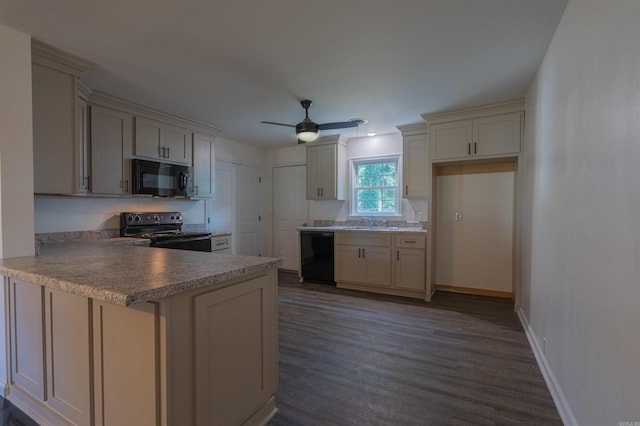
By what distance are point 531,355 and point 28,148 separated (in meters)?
4.16

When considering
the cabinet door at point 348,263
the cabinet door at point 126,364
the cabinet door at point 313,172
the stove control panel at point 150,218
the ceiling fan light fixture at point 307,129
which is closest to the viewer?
the cabinet door at point 126,364

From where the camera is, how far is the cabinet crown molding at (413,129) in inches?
169

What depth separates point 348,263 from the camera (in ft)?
15.1

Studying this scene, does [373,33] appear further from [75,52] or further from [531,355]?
[531,355]

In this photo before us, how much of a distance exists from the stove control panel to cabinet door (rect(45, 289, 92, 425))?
2267mm

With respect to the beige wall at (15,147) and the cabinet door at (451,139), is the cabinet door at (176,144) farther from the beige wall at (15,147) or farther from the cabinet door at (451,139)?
the cabinet door at (451,139)

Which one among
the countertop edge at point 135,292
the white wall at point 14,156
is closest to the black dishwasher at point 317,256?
the countertop edge at point 135,292

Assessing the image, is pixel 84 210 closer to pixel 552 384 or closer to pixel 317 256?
pixel 317 256

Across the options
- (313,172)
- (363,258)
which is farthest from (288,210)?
(363,258)

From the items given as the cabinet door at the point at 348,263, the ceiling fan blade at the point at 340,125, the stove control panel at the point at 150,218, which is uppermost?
the ceiling fan blade at the point at 340,125

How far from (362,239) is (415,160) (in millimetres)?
1410

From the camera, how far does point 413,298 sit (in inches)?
163

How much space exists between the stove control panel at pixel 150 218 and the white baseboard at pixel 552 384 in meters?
4.34

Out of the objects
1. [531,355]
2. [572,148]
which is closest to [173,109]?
[572,148]
